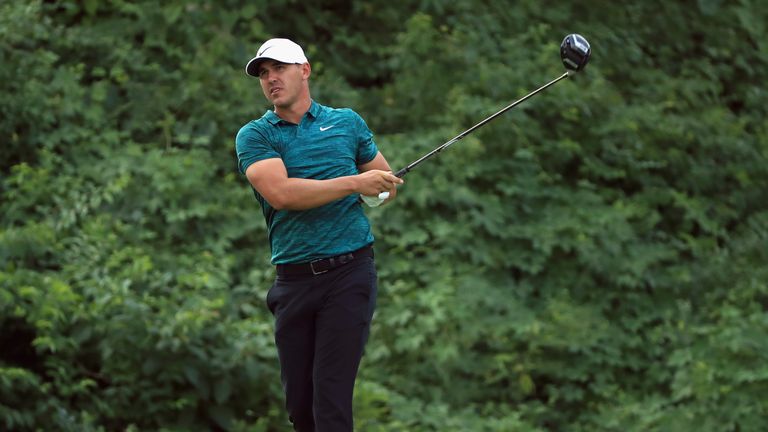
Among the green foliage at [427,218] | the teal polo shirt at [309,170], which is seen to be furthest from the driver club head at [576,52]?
the green foliage at [427,218]

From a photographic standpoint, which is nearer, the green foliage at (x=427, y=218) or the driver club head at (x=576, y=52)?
the driver club head at (x=576, y=52)

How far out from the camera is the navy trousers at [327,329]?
17.1ft

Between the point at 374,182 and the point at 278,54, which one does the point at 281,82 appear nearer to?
the point at 278,54

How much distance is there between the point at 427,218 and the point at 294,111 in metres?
5.03

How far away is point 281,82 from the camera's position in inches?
203

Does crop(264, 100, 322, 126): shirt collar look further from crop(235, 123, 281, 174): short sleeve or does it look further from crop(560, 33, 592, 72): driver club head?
crop(560, 33, 592, 72): driver club head

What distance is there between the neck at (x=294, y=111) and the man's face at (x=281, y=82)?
0.02 meters

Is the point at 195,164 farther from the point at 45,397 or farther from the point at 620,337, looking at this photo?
the point at 620,337

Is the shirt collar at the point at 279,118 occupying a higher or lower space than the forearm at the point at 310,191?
higher

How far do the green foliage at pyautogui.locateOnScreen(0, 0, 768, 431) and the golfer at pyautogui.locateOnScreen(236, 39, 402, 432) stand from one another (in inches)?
96.3

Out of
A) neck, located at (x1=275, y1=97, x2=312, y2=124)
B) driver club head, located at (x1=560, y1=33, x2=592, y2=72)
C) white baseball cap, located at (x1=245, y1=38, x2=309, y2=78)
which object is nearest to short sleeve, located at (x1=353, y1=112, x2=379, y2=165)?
neck, located at (x1=275, y1=97, x2=312, y2=124)

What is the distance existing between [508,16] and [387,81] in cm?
134

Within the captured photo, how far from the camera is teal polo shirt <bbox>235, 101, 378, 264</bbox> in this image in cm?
518

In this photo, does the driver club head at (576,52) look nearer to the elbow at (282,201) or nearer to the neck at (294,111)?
the neck at (294,111)
